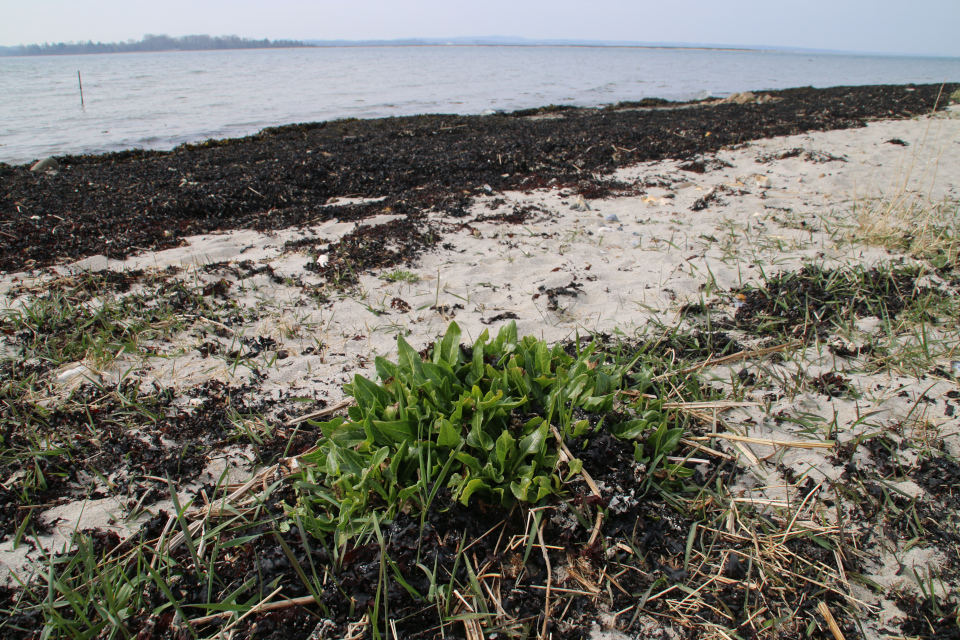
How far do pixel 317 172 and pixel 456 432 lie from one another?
6.22 meters

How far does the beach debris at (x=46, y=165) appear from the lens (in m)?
8.44

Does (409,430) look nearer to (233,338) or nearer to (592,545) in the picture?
(592,545)

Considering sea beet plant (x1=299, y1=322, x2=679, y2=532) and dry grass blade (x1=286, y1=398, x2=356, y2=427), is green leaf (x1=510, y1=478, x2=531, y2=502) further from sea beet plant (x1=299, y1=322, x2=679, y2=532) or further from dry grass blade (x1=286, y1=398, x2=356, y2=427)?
dry grass blade (x1=286, y1=398, x2=356, y2=427)

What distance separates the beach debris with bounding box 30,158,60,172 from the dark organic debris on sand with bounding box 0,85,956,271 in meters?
0.18

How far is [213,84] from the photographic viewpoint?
936 inches

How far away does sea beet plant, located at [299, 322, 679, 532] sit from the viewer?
170 centimetres

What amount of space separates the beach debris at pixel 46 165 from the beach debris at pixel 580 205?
9.28m

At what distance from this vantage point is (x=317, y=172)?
6930mm

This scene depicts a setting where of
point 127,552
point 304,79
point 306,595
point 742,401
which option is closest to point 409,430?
point 306,595

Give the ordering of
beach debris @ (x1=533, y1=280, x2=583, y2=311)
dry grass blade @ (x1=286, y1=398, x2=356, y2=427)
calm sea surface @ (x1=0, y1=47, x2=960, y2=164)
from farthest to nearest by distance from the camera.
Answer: calm sea surface @ (x1=0, y1=47, x2=960, y2=164)
beach debris @ (x1=533, y1=280, x2=583, y2=311)
dry grass blade @ (x1=286, y1=398, x2=356, y2=427)

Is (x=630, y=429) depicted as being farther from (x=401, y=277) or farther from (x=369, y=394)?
(x=401, y=277)

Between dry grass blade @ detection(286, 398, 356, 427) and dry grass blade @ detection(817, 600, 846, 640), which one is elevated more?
dry grass blade @ detection(286, 398, 356, 427)

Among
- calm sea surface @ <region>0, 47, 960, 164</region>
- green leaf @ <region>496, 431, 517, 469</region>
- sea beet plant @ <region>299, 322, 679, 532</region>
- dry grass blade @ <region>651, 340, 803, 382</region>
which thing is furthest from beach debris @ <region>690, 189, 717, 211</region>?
calm sea surface @ <region>0, 47, 960, 164</region>

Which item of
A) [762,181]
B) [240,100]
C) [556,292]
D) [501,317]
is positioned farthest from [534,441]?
[240,100]
